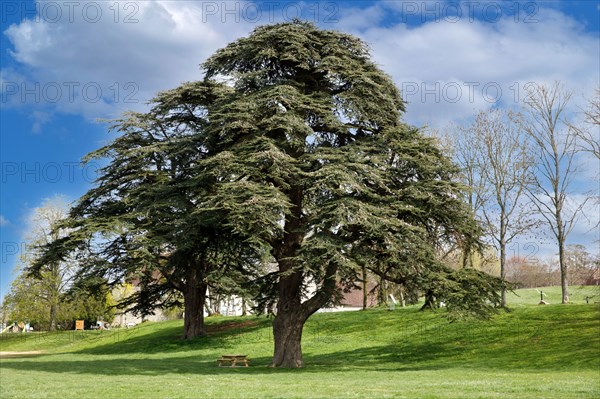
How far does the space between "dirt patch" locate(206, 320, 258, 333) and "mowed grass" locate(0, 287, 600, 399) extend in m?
0.08

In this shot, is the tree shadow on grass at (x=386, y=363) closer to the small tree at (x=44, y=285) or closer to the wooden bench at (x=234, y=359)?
the wooden bench at (x=234, y=359)

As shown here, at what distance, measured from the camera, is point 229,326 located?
43.7 metres

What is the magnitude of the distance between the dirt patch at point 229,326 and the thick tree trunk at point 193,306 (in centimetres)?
184

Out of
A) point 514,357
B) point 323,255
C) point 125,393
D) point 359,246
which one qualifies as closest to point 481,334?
point 514,357

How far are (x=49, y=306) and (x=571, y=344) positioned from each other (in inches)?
1972

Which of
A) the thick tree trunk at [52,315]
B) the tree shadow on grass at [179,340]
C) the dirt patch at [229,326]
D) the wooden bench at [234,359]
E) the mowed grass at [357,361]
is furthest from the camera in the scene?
the thick tree trunk at [52,315]

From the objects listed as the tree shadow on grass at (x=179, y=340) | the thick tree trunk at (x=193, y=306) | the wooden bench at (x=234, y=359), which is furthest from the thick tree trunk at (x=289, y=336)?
the thick tree trunk at (x=193, y=306)

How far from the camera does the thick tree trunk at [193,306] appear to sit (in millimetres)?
39750

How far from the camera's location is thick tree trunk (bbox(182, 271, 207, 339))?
39.8 meters

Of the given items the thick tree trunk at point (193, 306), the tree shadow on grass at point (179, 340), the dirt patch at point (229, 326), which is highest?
the thick tree trunk at point (193, 306)

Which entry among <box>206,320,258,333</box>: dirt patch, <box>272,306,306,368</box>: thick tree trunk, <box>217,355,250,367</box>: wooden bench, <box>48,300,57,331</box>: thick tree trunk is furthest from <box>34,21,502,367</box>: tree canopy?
<box>48,300,57,331</box>: thick tree trunk

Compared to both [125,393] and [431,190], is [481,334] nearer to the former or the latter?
[431,190]

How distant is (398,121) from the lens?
26.2 meters

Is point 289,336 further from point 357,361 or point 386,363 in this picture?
point 386,363
